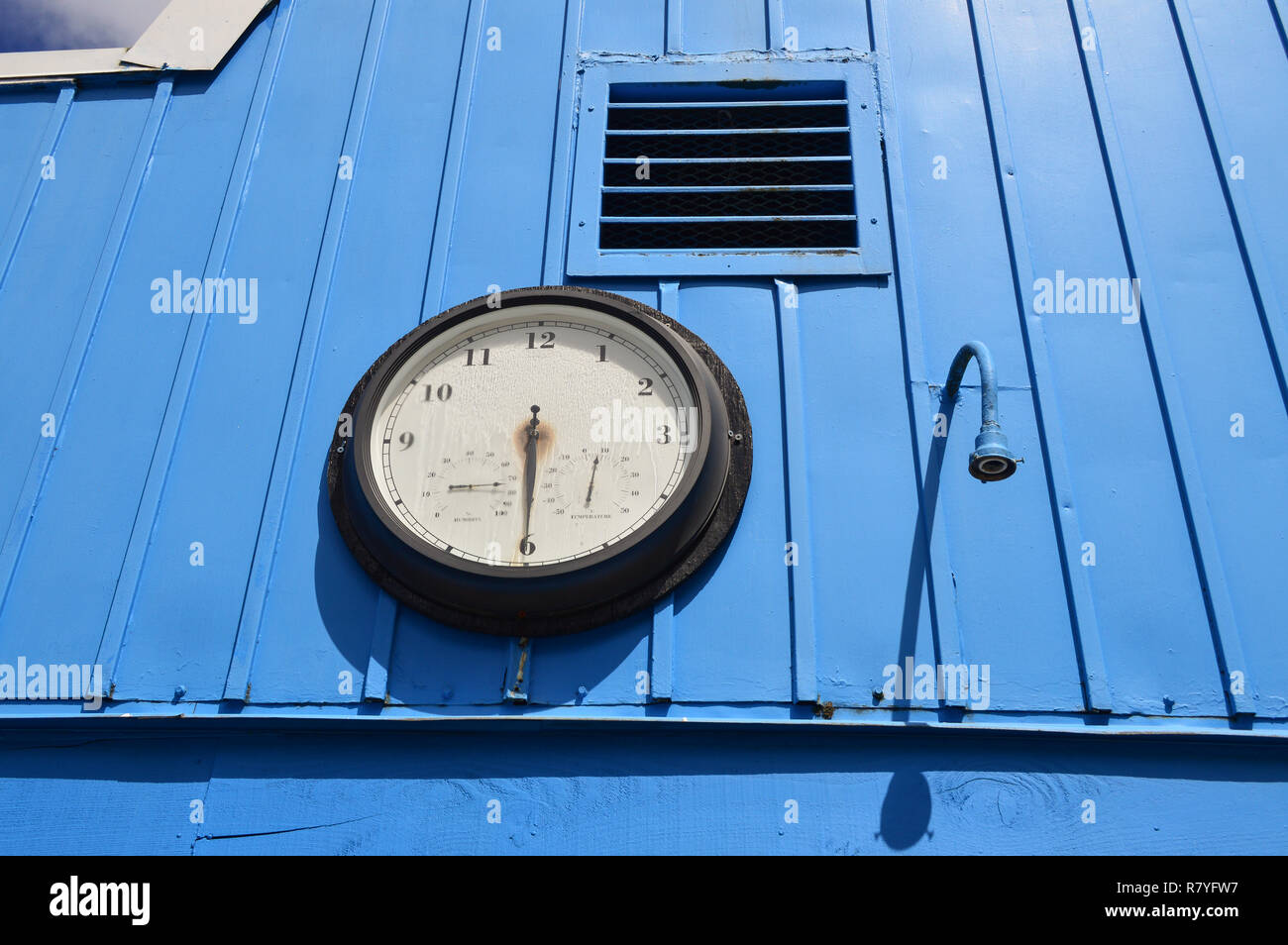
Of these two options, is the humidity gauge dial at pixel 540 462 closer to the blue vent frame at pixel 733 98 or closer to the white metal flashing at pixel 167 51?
the blue vent frame at pixel 733 98

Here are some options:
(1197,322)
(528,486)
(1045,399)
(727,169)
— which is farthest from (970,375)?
(528,486)

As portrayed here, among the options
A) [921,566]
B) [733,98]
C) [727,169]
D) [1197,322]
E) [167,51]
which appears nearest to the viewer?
[921,566]

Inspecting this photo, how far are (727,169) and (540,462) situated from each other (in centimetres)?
170

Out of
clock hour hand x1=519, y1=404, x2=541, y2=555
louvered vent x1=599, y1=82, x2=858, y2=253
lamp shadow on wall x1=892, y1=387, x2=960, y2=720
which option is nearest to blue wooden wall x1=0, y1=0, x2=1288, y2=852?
lamp shadow on wall x1=892, y1=387, x2=960, y2=720

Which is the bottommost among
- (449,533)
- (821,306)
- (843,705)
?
(843,705)

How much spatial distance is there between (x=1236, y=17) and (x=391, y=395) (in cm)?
385

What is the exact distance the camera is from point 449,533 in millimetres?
3168

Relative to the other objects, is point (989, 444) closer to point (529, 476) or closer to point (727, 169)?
point (529, 476)

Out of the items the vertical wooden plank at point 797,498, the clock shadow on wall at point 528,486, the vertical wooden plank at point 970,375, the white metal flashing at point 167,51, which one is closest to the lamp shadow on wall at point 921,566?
the vertical wooden plank at point 970,375

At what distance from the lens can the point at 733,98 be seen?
14.6ft

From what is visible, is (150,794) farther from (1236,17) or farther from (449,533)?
(1236,17)

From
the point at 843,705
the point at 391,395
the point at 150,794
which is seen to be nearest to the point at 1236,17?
the point at 843,705

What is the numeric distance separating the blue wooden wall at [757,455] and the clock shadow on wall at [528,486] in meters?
0.03

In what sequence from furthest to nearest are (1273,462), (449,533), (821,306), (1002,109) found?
(1002,109) → (821,306) → (1273,462) → (449,533)
